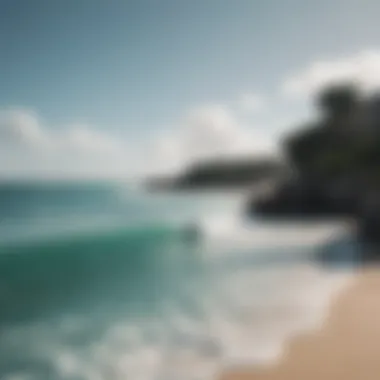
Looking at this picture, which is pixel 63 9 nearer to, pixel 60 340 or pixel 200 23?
pixel 200 23

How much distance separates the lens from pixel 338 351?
208 centimetres

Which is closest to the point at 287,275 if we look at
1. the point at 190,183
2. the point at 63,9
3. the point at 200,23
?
the point at 190,183

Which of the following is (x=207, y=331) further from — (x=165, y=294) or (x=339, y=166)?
(x=339, y=166)

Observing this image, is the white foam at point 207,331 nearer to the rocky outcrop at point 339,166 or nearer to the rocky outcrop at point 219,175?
the rocky outcrop at point 339,166

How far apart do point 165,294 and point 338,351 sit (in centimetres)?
136

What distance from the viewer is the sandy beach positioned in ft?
6.32

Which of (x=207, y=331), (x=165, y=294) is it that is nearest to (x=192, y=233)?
(x=165, y=294)

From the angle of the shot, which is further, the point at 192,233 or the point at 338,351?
the point at 192,233

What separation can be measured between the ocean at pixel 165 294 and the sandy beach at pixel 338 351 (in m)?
0.08

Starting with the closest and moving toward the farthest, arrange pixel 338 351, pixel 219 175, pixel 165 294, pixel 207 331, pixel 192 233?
pixel 338 351 < pixel 219 175 < pixel 207 331 < pixel 165 294 < pixel 192 233

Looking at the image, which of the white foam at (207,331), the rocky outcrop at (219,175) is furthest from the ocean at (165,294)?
the rocky outcrop at (219,175)

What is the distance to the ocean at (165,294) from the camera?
2.26 metres

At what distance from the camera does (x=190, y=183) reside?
250 centimetres

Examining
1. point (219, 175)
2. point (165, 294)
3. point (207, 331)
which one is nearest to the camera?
point (219, 175)
